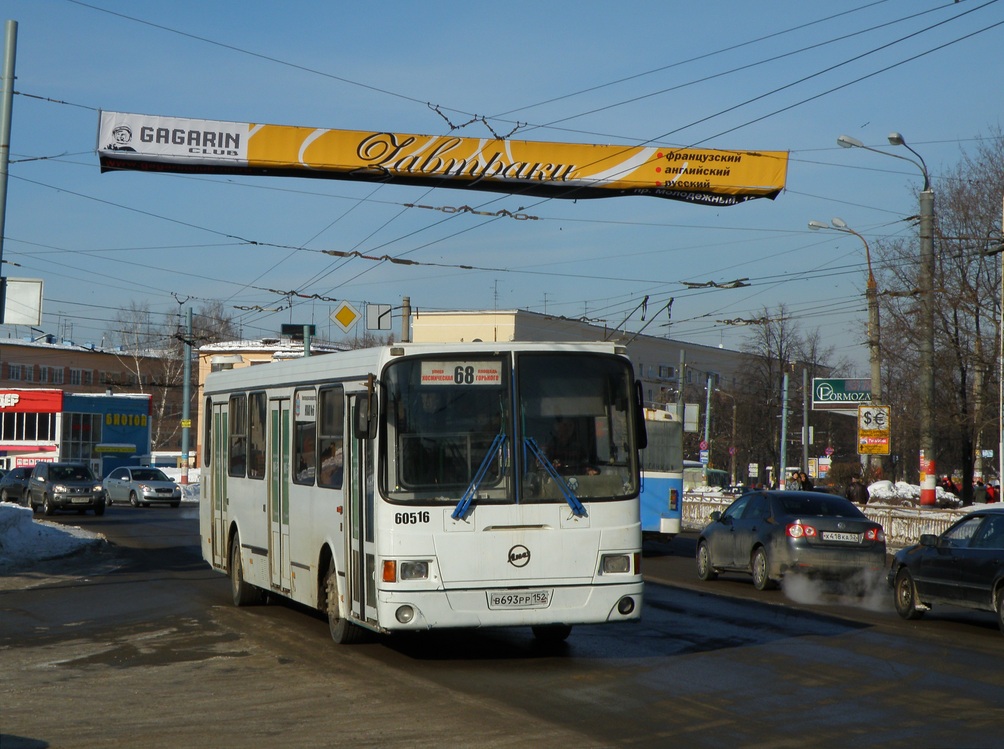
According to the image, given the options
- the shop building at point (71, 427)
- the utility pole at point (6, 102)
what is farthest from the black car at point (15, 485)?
the shop building at point (71, 427)

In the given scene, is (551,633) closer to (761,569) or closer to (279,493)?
(279,493)

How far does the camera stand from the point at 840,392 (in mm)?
33312

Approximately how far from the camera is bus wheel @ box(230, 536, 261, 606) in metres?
15.3

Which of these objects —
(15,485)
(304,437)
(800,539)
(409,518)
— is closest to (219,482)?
(304,437)

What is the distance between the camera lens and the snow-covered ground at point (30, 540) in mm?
23922

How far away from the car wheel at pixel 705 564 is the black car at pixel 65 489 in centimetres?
2752

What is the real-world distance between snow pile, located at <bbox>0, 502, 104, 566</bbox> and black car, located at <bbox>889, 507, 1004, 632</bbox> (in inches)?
606

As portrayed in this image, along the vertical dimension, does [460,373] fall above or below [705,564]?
above

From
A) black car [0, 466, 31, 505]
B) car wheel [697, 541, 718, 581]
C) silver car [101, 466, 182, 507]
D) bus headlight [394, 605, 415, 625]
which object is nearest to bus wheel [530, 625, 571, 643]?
bus headlight [394, 605, 415, 625]

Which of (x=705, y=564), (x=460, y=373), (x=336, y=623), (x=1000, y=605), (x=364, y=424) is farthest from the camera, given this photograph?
(x=705, y=564)

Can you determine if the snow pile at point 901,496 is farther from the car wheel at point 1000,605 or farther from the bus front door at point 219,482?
the bus front door at point 219,482

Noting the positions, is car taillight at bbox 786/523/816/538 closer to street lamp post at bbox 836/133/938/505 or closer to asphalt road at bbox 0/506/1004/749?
asphalt road at bbox 0/506/1004/749

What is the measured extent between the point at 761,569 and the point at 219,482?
7.64 metres

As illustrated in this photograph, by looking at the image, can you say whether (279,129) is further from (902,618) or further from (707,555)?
(902,618)
